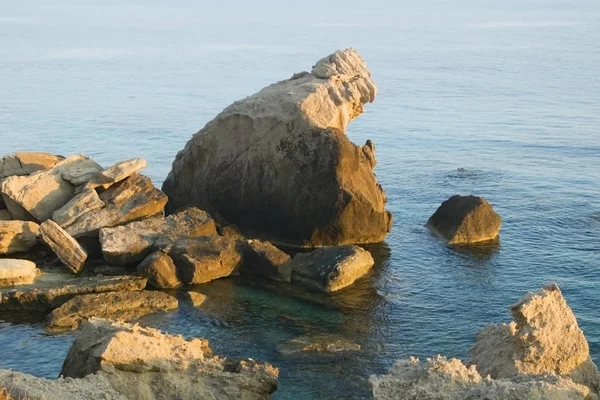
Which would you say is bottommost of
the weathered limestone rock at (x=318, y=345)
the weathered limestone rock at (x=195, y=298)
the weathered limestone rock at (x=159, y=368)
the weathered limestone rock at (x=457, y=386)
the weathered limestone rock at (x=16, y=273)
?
the weathered limestone rock at (x=195, y=298)

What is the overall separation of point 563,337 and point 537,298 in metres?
1.18

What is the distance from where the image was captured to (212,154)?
141 feet

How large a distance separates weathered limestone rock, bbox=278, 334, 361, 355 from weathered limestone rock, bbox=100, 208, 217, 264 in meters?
9.20

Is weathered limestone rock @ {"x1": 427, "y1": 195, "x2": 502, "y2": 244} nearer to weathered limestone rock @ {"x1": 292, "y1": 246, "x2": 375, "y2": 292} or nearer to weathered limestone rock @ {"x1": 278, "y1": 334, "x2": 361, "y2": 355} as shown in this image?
weathered limestone rock @ {"x1": 292, "y1": 246, "x2": 375, "y2": 292}

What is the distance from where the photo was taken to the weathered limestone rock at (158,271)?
34.8m

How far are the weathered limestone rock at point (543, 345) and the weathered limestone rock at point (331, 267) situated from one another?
518 inches

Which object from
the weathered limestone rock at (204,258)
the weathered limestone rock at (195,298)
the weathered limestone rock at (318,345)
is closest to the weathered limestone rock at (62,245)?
the weathered limestone rock at (204,258)

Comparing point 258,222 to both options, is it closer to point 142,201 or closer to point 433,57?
point 142,201

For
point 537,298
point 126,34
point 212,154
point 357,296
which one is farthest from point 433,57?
point 537,298

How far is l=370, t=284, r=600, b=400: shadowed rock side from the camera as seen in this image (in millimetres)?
18672

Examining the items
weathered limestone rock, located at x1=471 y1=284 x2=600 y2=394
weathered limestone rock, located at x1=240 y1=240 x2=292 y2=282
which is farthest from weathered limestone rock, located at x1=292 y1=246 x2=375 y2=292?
weathered limestone rock, located at x1=471 y1=284 x2=600 y2=394

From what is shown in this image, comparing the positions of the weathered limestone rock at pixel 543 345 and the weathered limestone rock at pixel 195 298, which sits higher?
the weathered limestone rock at pixel 543 345

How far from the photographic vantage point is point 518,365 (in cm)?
2155

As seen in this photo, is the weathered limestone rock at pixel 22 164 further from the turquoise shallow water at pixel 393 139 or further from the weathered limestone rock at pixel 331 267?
the weathered limestone rock at pixel 331 267
